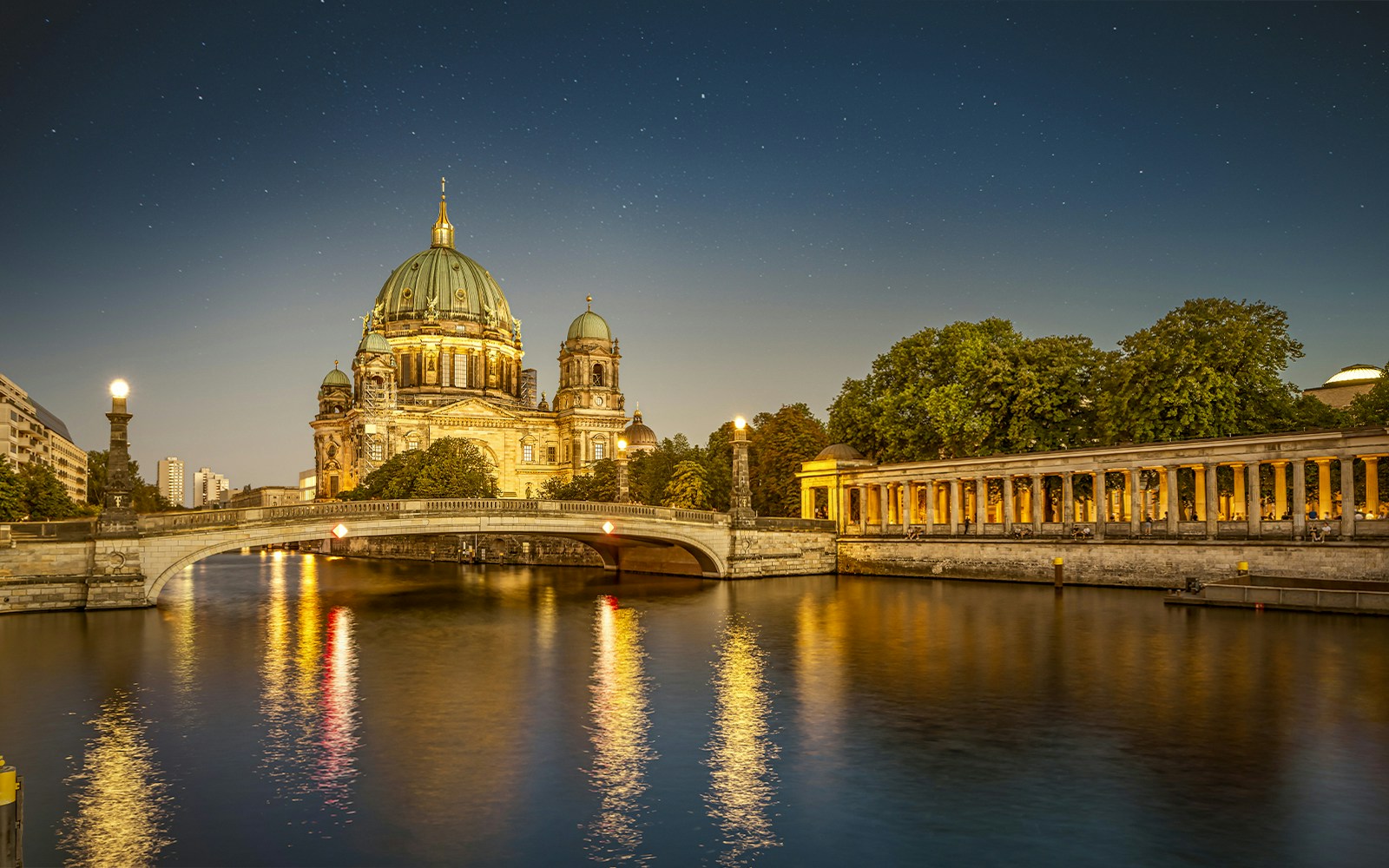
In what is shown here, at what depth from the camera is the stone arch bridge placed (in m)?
42.9

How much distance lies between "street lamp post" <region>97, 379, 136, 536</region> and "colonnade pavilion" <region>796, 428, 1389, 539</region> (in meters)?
41.4

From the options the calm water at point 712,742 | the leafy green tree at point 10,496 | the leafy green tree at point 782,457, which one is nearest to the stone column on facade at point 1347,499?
the calm water at point 712,742

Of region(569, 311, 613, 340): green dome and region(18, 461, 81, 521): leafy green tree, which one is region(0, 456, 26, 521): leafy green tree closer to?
region(18, 461, 81, 521): leafy green tree

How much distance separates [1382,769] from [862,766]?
879cm

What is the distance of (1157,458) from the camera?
51.7 m

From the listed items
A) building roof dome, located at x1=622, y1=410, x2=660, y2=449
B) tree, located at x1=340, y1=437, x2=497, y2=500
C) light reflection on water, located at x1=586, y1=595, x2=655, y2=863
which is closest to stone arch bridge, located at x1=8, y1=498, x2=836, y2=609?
light reflection on water, located at x1=586, y1=595, x2=655, y2=863

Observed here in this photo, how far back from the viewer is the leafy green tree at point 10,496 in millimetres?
59644

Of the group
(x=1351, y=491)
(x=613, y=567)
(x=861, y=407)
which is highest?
(x=861, y=407)

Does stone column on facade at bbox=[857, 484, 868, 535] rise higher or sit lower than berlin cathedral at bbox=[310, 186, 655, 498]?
lower

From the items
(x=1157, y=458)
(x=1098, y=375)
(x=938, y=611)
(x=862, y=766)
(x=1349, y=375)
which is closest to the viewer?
(x=862, y=766)

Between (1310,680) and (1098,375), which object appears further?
(1098,375)

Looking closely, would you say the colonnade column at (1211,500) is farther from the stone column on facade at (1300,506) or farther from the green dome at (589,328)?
the green dome at (589,328)

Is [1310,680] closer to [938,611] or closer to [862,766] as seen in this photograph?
[862,766]

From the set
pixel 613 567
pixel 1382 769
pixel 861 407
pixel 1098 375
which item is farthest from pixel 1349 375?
pixel 1382 769
